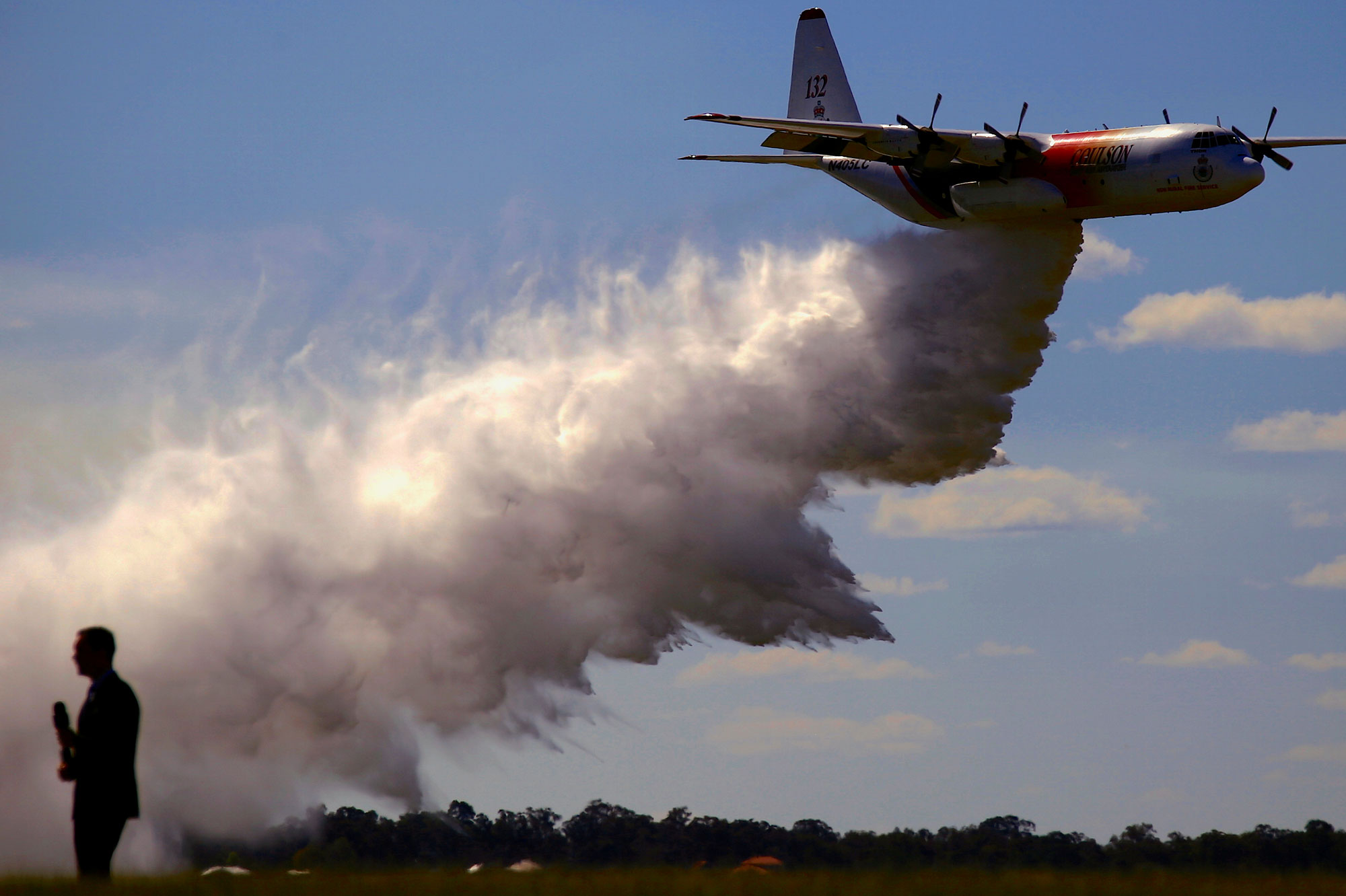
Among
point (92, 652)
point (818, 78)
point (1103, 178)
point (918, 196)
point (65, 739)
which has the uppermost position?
point (818, 78)

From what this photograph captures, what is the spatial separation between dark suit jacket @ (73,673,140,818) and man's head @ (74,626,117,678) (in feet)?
0.40

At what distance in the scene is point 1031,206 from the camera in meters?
30.5

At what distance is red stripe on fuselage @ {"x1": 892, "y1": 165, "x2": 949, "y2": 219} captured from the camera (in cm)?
3250

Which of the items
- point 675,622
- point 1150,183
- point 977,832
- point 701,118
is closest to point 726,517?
point 675,622

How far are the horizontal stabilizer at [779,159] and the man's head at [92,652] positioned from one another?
25.6 meters

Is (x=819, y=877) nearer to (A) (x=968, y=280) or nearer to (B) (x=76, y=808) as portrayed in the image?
(B) (x=76, y=808)

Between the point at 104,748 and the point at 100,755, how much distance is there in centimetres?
6

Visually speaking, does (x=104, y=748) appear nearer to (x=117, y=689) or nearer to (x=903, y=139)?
(x=117, y=689)

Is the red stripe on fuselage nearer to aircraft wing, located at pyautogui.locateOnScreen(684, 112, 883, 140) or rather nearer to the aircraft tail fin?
aircraft wing, located at pyautogui.locateOnScreen(684, 112, 883, 140)

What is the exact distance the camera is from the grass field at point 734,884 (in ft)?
34.2

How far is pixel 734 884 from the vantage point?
10750 mm

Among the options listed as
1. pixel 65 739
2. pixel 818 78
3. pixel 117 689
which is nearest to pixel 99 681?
pixel 117 689

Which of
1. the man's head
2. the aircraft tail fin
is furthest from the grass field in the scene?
the aircraft tail fin

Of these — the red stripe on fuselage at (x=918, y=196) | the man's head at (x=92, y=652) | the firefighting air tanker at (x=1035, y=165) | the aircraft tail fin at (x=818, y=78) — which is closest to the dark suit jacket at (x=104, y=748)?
the man's head at (x=92, y=652)
